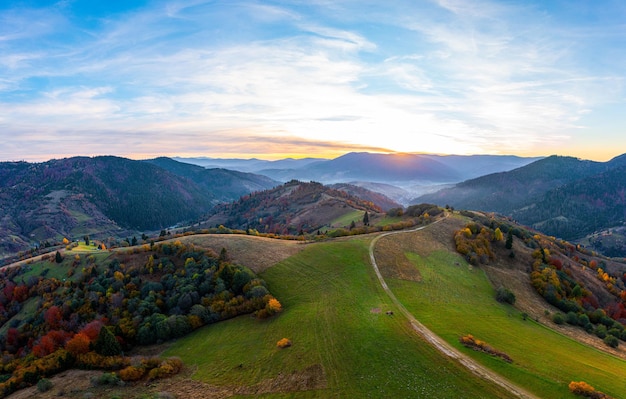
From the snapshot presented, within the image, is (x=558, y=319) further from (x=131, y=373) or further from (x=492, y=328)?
(x=131, y=373)

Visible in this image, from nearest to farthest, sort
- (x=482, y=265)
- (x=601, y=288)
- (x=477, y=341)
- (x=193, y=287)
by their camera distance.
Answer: (x=477, y=341)
(x=193, y=287)
(x=482, y=265)
(x=601, y=288)

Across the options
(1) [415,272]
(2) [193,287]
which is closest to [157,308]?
(2) [193,287]

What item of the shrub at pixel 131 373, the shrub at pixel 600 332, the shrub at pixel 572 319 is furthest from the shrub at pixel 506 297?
the shrub at pixel 131 373

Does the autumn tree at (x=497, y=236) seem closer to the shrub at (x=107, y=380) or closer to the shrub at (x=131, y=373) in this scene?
the shrub at (x=131, y=373)

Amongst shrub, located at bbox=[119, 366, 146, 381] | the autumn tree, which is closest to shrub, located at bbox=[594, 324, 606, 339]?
the autumn tree

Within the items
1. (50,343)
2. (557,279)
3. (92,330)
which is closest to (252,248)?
(92,330)

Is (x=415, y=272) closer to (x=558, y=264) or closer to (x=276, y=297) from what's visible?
(x=276, y=297)
